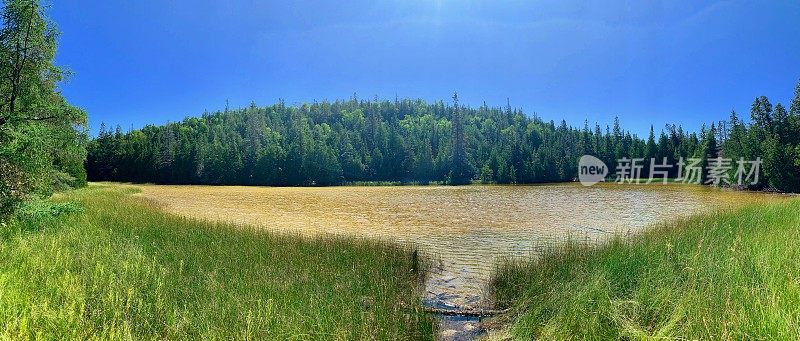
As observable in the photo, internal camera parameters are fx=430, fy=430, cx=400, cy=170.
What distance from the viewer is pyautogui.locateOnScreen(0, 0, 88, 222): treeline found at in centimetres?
1061

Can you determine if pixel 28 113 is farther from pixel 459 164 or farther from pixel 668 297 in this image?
pixel 459 164

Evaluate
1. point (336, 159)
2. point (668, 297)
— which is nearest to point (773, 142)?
point (668, 297)

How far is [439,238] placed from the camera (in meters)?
17.2

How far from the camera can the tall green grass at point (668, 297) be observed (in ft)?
15.2

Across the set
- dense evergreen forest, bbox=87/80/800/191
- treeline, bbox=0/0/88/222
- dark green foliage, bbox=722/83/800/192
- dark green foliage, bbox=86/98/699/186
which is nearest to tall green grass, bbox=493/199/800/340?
treeline, bbox=0/0/88/222

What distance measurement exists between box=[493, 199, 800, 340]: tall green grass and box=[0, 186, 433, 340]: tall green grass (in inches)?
75.8

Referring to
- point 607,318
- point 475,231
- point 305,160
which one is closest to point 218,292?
point 607,318

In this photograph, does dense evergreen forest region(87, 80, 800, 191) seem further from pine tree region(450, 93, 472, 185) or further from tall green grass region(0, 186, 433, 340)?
tall green grass region(0, 186, 433, 340)

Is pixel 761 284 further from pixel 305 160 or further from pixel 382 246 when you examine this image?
pixel 305 160

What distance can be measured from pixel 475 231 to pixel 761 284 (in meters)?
14.1

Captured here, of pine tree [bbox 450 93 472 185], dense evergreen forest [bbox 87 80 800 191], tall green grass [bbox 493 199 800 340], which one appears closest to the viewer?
tall green grass [bbox 493 199 800 340]

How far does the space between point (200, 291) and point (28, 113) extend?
897cm

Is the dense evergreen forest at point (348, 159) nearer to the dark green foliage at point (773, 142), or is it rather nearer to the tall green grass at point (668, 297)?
the dark green foliage at point (773, 142)

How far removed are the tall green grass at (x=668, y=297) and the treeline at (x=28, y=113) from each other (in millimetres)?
11631
